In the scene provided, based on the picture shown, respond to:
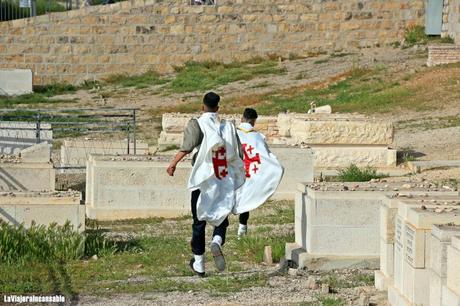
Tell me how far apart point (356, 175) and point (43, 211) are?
5668mm

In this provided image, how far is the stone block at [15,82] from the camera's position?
33.5 meters

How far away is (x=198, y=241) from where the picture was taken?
1164 cm

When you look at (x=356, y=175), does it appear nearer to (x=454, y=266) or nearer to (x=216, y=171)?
(x=216, y=171)

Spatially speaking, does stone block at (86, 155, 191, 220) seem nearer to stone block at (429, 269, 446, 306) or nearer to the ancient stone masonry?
the ancient stone masonry

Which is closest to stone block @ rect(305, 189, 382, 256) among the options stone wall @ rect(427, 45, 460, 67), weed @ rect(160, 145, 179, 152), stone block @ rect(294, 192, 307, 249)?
stone block @ rect(294, 192, 307, 249)

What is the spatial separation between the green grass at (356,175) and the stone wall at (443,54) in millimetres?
12602

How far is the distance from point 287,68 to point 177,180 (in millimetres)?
18768

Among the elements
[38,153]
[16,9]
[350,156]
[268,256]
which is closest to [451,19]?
[16,9]

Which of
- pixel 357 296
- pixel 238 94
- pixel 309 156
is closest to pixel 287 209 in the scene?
pixel 309 156

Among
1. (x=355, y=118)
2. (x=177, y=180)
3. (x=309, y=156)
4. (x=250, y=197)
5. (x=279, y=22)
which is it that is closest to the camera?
(x=250, y=197)

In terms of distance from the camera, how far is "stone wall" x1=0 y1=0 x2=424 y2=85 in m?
35.9

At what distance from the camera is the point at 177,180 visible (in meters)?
16.1

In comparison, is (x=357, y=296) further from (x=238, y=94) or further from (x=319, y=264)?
(x=238, y=94)

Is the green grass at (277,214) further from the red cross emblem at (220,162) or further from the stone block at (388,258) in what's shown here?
the stone block at (388,258)
